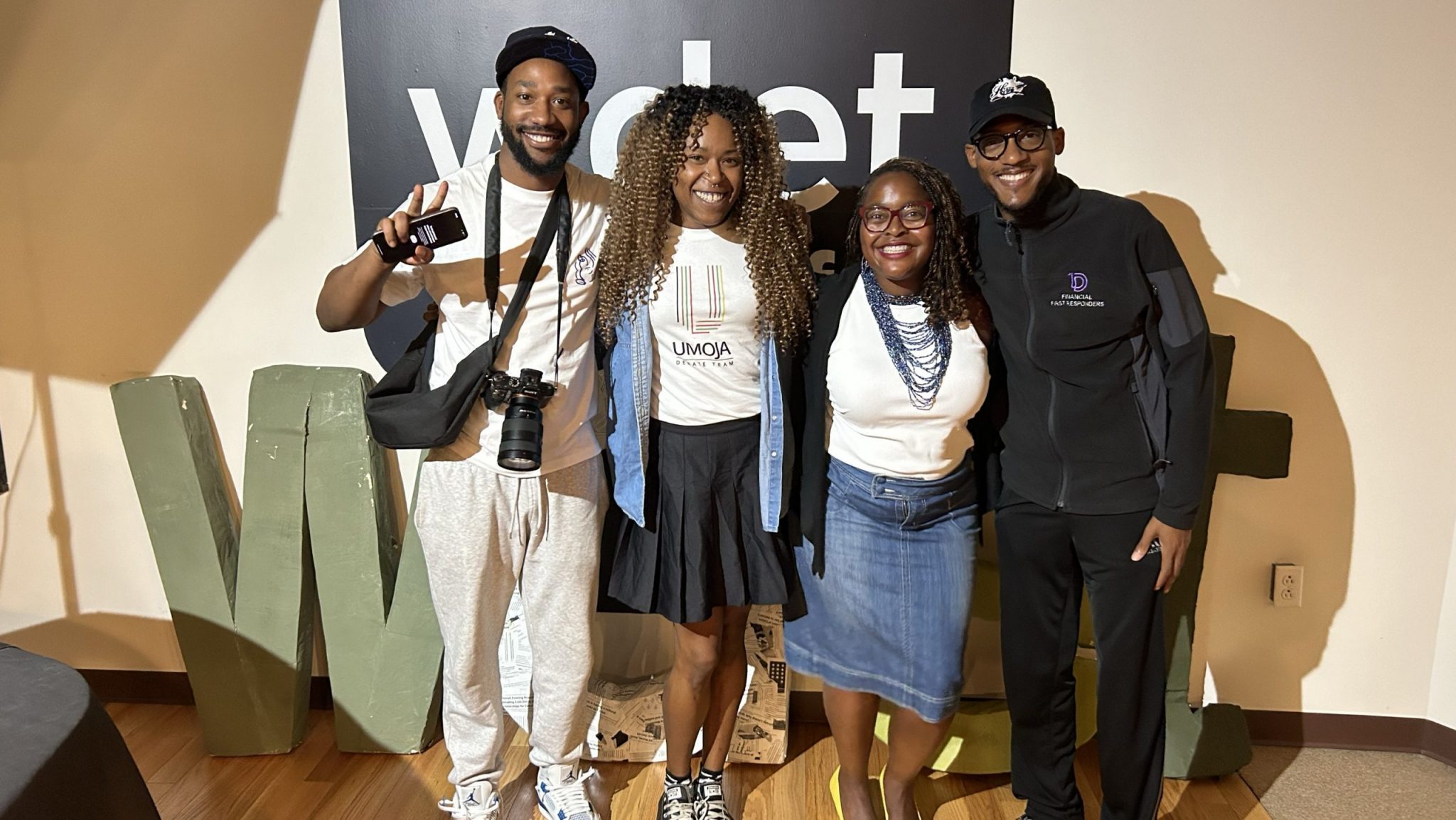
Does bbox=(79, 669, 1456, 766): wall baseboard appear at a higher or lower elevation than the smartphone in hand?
lower

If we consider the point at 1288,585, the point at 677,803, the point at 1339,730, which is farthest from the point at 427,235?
the point at 1339,730

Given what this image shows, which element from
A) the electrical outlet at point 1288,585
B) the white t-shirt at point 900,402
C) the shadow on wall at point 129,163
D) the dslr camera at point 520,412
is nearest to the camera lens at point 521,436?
the dslr camera at point 520,412

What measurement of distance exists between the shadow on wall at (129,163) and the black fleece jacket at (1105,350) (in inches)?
77.6

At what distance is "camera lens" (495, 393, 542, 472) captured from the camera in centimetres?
187

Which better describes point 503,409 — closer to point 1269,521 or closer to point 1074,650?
point 1074,650

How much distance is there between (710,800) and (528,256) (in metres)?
1.37

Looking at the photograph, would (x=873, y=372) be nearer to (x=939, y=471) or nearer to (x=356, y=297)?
(x=939, y=471)

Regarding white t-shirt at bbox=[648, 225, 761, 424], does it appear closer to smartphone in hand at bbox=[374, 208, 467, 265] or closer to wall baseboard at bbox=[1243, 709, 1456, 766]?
smartphone in hand at bbox=[374, 208, 467, 265]

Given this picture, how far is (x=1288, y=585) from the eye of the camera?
8.55ft

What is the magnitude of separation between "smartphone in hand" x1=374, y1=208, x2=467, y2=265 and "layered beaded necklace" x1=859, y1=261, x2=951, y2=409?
854 millimetres

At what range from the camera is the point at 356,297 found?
6.34ft

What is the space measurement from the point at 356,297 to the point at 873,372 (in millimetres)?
1073

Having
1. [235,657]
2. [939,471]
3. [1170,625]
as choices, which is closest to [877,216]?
[939,471]

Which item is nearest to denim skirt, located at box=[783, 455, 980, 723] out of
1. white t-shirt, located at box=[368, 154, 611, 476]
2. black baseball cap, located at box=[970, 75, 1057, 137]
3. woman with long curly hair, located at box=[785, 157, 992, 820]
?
woman with long curly hair, located at box=[785, 157, 992, 820]
